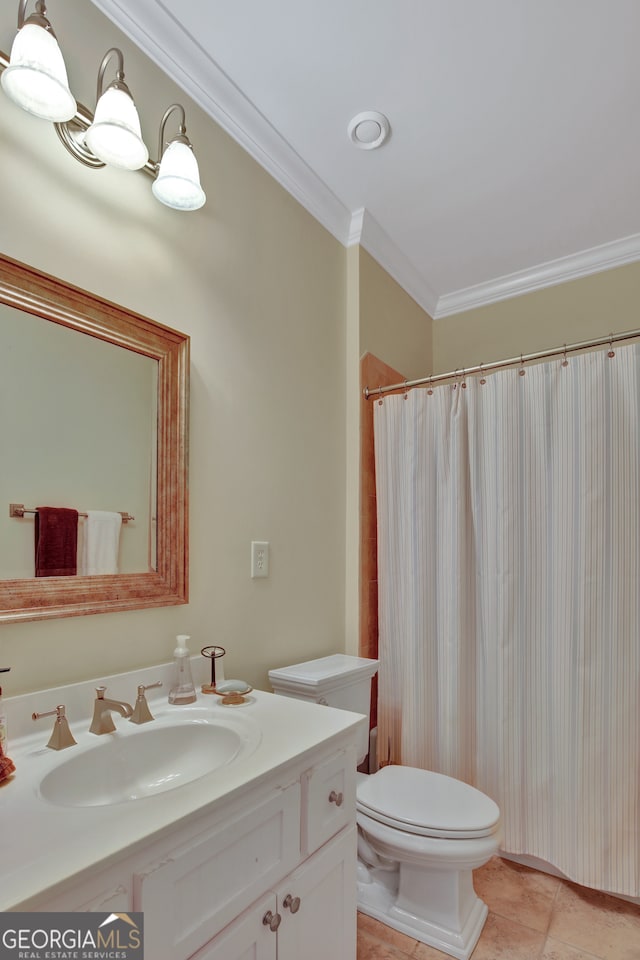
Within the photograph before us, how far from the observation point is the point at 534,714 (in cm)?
186

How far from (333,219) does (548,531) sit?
1481mm

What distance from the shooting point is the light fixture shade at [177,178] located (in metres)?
1.34

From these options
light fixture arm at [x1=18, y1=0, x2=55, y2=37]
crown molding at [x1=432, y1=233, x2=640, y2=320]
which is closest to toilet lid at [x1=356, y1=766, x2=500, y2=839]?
light fixture arm at [x1=18, y1=0, x2=55, y2=37]

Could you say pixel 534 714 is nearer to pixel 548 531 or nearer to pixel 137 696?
pixel 548 531

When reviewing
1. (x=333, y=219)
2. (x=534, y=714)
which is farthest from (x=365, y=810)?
(x=333, y=219)

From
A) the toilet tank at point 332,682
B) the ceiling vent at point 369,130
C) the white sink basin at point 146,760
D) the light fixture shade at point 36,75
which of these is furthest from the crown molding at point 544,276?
the white sink basin at point 146,760

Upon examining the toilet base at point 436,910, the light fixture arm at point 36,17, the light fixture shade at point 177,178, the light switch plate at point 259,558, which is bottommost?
the toilet base at point 436,910

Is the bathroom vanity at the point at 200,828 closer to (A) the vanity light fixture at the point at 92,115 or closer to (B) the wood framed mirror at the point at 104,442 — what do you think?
(B) the wood framed mirror at the point at 104,442

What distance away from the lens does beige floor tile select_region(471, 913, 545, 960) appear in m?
1.50

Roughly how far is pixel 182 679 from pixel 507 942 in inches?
48.9

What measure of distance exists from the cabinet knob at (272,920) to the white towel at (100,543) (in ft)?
2.45

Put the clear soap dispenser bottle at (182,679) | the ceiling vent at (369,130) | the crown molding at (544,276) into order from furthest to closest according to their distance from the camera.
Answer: the crown molding at (544,276)
the ceiling vent at (369,130)
the clear soap dispenser bottle at (182,679)

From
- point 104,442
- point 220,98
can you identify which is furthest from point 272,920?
point 220,98

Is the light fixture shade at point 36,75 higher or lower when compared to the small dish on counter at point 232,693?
higher
